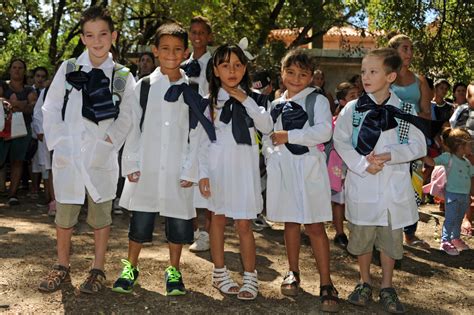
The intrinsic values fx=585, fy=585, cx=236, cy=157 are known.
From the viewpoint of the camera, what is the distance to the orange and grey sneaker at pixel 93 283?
430 centimetres

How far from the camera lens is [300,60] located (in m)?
4.49

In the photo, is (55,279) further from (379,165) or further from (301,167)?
(379,165)

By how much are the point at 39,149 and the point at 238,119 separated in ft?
15.8

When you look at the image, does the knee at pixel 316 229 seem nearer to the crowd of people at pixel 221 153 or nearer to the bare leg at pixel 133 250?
the crowd of people at pixel 221 153

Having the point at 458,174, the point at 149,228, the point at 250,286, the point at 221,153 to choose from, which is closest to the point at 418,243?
the point at 458,174

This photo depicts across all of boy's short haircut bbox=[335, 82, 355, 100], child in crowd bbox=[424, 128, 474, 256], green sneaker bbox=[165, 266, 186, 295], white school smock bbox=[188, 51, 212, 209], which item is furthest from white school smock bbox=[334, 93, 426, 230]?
child in crowd bbox=[424, 128, 474, 256]

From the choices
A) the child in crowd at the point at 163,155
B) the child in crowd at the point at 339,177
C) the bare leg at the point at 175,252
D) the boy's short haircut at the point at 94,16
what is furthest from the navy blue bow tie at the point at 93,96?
the child in crowd at the point at 339,177

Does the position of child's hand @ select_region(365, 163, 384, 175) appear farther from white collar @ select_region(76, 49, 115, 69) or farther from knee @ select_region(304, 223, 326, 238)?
white collar @ select_region(76, 49, 115, 69)

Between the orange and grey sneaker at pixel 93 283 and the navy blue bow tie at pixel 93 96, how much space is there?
3.76ft

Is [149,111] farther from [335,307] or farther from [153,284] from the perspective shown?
[335,307]

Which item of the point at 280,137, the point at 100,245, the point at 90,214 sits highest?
the point at 280,137

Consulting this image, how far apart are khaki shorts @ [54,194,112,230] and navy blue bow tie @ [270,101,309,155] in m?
1.47

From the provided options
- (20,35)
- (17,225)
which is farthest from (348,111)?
(20,35)

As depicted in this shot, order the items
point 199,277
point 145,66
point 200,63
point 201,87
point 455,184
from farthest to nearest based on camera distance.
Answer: point 145,66, point 455,184, point 200,63, point 201,87, point 199,277
